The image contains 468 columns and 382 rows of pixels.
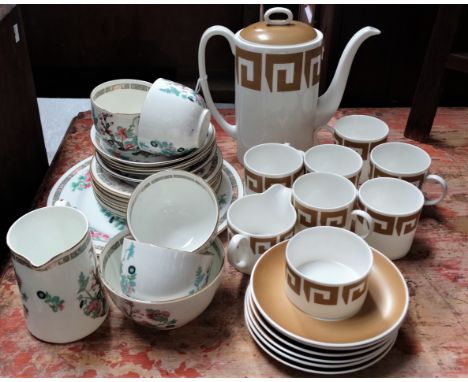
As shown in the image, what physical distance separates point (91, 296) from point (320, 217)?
11.3 inches

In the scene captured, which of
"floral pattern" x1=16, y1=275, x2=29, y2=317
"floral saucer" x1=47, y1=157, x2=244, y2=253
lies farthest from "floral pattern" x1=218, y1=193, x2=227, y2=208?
"floral pattern" x1=16, y1=275, x2=29, y2=317

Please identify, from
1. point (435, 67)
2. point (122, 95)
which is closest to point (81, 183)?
point (122, 95)

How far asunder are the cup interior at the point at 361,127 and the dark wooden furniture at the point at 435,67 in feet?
0.41

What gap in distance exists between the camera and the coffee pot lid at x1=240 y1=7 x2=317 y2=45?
2.51ft

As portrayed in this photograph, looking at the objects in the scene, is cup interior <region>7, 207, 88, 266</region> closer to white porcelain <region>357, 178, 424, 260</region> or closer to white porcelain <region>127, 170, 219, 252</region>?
white porcelain <region>127, 170, 219, 252</region>

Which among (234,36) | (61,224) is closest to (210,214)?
(61,224)

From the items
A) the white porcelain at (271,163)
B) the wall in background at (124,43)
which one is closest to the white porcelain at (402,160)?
the white porcelain at (271,163)

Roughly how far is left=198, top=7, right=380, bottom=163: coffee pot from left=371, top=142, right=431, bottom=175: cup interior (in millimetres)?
126

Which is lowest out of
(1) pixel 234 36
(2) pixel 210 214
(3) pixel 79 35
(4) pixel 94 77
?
(4) pixel 94 77

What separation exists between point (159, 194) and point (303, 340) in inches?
10.7

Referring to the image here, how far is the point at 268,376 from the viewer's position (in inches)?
21.2

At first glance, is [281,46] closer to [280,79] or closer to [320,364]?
[280,79]

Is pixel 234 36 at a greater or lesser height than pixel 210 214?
greater

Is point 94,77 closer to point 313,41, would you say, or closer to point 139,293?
point 313,41
